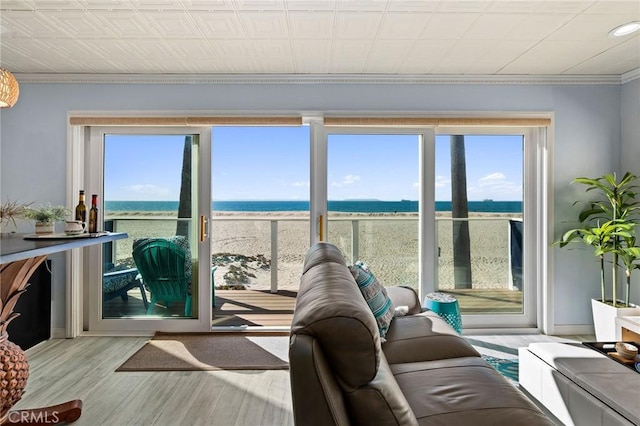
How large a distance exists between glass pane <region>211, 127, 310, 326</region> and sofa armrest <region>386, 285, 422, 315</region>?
1.19 metres

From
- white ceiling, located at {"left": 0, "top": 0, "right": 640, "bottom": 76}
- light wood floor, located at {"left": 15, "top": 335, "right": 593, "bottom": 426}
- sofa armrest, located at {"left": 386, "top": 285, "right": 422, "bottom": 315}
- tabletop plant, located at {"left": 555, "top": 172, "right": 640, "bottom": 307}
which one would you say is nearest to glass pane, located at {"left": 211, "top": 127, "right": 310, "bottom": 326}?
white ceiling, located at {"left": 0, "top": 0, "right": 640, "bottom": 76}

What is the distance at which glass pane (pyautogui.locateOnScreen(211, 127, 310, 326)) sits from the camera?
15.9 ft

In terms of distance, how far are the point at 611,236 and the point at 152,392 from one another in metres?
3.81

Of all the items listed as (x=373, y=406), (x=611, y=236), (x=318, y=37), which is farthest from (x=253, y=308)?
(x=373, y=406)

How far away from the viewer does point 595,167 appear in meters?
3.61

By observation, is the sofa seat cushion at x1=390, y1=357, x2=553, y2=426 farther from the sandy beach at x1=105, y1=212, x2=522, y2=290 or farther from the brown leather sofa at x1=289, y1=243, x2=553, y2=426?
the sandy beach at x1=105, y1=212, x2=522, y2=290

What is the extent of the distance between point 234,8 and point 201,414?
2516mm

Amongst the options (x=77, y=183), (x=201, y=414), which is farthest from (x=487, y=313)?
(x=77, y=183)

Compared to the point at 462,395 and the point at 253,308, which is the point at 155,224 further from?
the point at 462,395

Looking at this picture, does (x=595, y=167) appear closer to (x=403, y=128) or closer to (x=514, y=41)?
(x=514, y=41)

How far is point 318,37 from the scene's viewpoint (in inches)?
110

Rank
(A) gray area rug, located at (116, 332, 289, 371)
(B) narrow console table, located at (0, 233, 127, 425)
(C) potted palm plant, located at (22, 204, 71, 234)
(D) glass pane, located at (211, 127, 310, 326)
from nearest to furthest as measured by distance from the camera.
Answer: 1. (B) narrow console table, located at (0, 233, 127, 425)
2. (C) potted palm plant, located at (22, 204, 71, 234)
3. (A) gray area rug, located at (116, 332, 289, 371)
4. (D) glass pane, located at (211, 127, 310, 326)

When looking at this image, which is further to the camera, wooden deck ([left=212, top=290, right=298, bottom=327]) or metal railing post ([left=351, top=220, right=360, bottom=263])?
wooden deck ([left=212, top=290, right=298, bottom=327])

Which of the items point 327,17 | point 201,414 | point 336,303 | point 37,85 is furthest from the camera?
point 37,85
